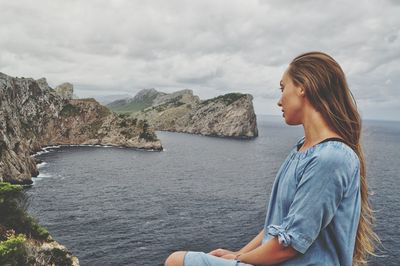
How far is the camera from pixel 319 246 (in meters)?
3.42

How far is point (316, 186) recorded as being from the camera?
3.24 metres

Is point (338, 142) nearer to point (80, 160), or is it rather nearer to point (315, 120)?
point (315, 120)

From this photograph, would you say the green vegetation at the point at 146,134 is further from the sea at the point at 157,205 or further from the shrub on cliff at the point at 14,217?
the shrub on cliff at the point at 14,217

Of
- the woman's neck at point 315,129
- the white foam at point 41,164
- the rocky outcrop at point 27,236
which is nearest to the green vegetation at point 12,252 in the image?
the rocky outcrop at point 27,236

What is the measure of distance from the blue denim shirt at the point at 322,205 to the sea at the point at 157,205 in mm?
46667

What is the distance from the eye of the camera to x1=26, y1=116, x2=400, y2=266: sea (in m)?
53.2

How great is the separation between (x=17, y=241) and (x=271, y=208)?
34.1m

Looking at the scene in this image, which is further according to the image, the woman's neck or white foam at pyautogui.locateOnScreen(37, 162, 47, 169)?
white foam at pyautogui.locateOnScreen(37, 162, 47, 169)

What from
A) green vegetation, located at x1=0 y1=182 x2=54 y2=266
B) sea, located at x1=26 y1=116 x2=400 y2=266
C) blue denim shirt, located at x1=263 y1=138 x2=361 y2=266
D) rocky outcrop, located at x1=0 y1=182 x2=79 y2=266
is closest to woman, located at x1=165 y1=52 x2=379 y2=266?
blue denim shirt, located at x1=263 y1=138 x2=361 y2=266

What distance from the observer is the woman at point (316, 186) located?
326cm

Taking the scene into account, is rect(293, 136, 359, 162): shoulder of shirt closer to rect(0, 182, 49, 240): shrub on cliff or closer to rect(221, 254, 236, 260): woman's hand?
rect(221, 254, 236, 260): woman's hand

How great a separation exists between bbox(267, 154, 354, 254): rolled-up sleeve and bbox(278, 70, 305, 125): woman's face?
2.12 ft

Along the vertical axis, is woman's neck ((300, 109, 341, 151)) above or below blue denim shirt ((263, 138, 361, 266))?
above

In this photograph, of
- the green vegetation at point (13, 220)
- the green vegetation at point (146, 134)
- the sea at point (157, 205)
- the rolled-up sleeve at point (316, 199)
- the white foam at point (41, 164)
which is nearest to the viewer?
the rolled-up sleeve at point (316, 199)
